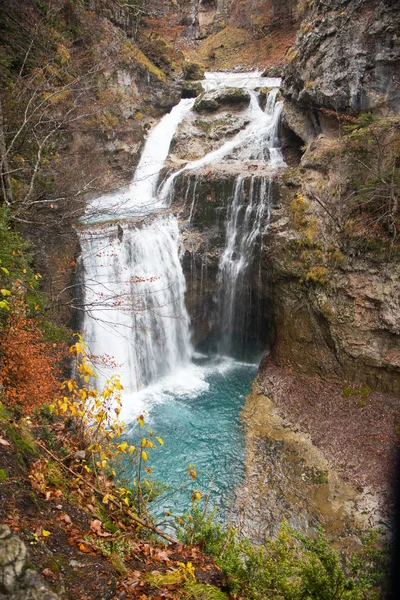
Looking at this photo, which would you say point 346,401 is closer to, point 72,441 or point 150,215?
point 72,441

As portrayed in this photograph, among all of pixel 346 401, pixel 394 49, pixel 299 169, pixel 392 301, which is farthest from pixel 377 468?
pixel 394 49

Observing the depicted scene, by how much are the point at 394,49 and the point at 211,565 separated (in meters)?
13.6

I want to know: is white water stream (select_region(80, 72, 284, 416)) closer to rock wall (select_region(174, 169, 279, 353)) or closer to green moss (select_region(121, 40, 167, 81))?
rock wall (select_region(174, 169, 279, 353))

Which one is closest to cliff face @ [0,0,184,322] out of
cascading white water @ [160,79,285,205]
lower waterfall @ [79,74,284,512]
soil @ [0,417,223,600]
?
lower waterfall @ [79,74,284,512]

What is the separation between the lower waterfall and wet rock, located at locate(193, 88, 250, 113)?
19.5ft

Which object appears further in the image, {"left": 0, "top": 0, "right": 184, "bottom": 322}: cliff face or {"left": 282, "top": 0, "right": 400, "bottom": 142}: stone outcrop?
{"left": 282, "top": 0, "right": 400, "bottom": 142}: stone outcrop

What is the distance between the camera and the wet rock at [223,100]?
61.7 feet

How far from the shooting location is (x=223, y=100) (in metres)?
19.1

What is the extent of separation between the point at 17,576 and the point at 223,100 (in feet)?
69.0

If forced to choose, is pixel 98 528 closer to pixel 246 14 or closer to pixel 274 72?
pixel 274 72

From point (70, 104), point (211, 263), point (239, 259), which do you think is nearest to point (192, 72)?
point (70, 104)

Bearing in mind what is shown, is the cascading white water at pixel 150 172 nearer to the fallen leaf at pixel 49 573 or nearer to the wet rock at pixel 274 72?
the wet rock at pixel 274 72

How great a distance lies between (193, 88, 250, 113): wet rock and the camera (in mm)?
18812

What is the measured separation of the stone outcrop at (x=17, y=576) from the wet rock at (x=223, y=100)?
2052 centimetres
